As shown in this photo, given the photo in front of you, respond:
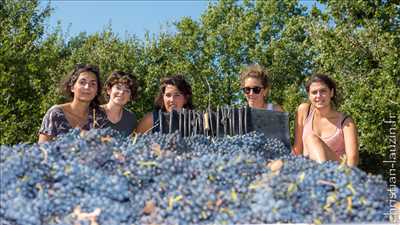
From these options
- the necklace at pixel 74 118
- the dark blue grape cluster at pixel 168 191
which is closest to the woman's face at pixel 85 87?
the necklace at pixel 74 118

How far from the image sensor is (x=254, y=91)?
4.30 metres

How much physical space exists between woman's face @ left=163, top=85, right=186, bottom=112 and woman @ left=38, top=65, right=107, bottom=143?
0.56 m

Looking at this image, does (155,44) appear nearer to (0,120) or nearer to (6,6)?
(6,6)

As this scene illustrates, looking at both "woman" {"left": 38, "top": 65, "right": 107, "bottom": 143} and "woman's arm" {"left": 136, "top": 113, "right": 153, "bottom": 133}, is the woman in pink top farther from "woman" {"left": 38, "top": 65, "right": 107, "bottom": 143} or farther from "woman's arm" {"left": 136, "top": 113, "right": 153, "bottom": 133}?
"woman" {"left": 38, "top": 65, "right": 107, "bottom": 143}

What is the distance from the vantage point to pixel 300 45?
811 inches

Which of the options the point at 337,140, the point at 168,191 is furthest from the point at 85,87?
the point at 168,191

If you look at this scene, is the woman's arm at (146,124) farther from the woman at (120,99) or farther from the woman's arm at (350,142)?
the woman's arm at (350,142)

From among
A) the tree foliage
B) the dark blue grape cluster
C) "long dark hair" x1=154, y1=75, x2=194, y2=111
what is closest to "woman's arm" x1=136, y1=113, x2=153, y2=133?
"long dark hair" x1=154, y1=75, x2=194, y2=111

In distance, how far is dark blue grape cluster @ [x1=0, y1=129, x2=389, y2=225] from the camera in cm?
184

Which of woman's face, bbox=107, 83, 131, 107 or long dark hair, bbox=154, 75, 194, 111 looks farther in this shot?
long dark hair, bbox=154, 75, 194, 111

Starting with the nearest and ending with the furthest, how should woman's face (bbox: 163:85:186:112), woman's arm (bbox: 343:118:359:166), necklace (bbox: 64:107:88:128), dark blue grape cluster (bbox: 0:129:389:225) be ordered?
dark blue grape cluster (bbox: 0:129:389:225) → woman's arm (bbox: 343:118:359:166) → necklace (bbox: 64:107:88:128) → woman's face (bbox: 163:85:186:112)

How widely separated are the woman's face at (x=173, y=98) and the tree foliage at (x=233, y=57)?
337 inches

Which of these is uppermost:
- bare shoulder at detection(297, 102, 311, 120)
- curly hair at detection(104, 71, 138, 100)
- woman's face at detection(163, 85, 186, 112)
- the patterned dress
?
curly hair at detection(104, 71, 138, 100)

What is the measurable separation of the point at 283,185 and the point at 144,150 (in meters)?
0.56
